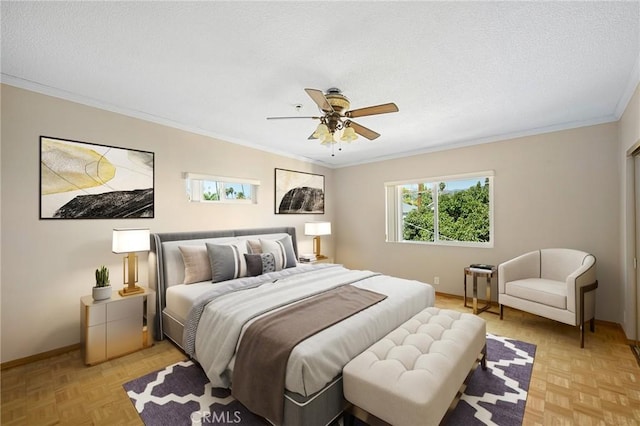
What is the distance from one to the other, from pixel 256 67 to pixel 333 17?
0.81 metres

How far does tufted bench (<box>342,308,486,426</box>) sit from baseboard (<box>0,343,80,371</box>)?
292cm

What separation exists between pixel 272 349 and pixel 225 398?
74cm

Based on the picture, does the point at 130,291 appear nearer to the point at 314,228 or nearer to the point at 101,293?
the point at 101,293

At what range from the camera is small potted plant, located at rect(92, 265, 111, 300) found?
2613mm

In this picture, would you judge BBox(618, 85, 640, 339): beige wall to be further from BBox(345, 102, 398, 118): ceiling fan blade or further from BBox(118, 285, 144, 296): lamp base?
BBox(118, 285, 144, 296): lamp base

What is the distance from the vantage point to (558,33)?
1797 mm

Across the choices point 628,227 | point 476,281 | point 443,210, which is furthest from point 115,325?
point 628,227

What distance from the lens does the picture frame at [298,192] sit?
4.88m

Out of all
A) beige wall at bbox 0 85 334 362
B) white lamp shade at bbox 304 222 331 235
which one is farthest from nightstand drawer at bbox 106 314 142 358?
white lamp shade at bbox 304 222 331 235

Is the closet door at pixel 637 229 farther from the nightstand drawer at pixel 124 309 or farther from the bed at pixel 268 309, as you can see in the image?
the nightstand drawer at pixel 124 309

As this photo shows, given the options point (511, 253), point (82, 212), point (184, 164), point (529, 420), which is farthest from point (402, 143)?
point (82, 212)

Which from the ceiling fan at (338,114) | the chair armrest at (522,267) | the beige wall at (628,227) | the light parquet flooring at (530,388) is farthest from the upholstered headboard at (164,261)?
the beige wall at (628,227)

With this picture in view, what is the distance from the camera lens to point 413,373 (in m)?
1.53

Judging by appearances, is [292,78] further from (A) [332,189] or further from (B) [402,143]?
(A) [332,189]
